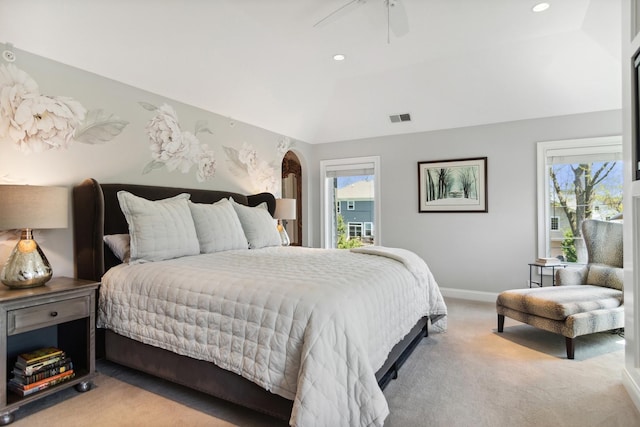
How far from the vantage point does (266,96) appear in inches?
162

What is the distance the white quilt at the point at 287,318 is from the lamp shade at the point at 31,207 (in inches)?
20.6

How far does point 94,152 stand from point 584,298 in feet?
13.9

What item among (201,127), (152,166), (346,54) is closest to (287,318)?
(152,166)

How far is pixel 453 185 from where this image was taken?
4.57 m

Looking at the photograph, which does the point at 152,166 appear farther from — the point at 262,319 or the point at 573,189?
the point at 573,189

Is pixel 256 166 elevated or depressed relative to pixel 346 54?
depressed

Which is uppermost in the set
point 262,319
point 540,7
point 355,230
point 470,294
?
point 540,7

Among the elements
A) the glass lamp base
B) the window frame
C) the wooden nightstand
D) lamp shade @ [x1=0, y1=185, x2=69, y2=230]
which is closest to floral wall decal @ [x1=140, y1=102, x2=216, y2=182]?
lamp shade @ [x1=0, y1=185, x2=69, y2=230]

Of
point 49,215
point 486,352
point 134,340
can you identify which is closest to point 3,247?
point 49,215

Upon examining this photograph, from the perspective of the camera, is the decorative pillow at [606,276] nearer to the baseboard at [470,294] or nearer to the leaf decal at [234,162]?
the baseboard at [470,294]

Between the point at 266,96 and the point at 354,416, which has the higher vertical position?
the point at 266,96

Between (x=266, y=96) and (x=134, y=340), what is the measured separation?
3037 mm

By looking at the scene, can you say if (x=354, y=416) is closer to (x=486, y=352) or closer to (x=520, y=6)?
(x=486, y=352)

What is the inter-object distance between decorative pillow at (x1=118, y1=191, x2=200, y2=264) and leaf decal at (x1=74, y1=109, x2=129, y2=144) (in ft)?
1.91
